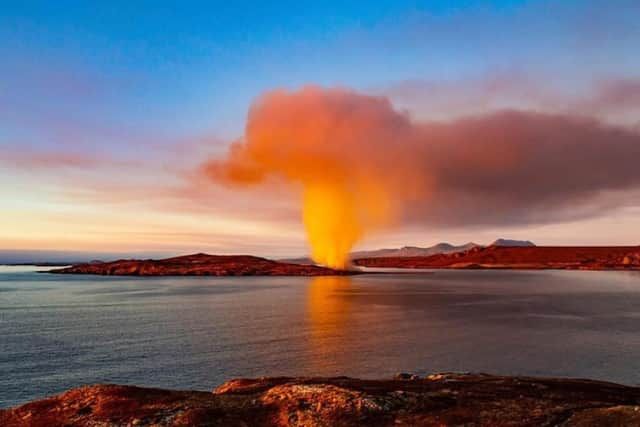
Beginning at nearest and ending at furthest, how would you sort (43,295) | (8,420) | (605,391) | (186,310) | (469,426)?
1. (469,426)
2. (8,420)
3. (605,391)
4. (186,310)
5. (43,295)

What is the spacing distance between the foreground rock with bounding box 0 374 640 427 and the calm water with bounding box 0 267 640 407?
15793 millimetres

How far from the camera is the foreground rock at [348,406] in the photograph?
25594mm

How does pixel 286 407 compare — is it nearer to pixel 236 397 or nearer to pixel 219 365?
pixel 236 397

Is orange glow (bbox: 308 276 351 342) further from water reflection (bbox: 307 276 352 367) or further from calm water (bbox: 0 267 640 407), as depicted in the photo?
calm water (bbox: 0 267 640 407)

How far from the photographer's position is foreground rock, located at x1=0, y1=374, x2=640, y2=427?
1008 inches

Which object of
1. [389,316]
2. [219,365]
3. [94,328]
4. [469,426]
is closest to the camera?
[469,426]

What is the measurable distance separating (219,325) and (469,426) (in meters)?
69.7

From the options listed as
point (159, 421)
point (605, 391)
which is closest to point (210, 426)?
point (159, 421)

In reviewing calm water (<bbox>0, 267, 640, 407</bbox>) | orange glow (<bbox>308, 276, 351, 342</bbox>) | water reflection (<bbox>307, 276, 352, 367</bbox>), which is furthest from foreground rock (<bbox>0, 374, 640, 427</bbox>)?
orange glow (<bbox>308, 276, 351, 342</bbox>)

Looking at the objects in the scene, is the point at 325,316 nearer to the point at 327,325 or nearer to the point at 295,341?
the point at 327,325

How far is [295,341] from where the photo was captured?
235ft

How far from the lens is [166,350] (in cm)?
6631

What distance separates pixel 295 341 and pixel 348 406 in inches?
1774

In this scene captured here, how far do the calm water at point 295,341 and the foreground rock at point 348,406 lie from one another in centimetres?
1579
